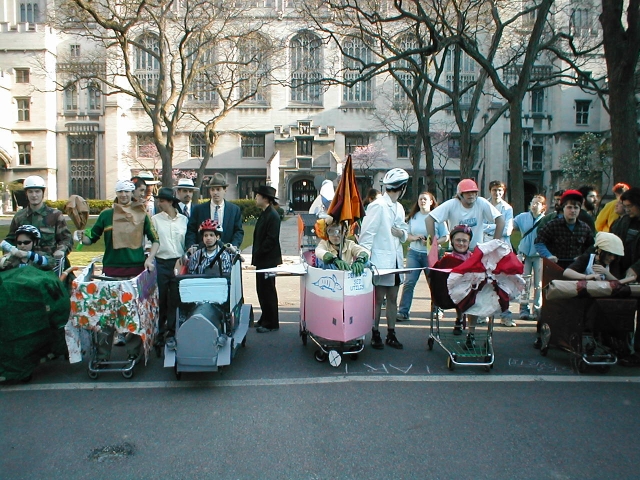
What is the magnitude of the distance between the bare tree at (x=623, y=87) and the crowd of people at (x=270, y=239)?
1.50m

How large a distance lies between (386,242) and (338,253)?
29.8 inches

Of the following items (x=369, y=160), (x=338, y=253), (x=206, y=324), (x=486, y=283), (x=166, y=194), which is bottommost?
(x=206, y=324)

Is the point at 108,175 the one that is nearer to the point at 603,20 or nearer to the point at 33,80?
the point at 33,80

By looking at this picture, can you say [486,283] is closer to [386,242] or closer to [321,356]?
[386,242]

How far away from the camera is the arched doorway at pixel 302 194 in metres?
48.7

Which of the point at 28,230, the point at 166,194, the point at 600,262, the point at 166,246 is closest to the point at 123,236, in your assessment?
the point at 166,246

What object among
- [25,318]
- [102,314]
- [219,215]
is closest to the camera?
[25,318]

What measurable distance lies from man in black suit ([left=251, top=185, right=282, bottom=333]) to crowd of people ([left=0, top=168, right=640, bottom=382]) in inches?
0.6

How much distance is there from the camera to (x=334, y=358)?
20.2 feet

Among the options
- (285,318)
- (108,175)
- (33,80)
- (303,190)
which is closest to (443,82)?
(303,190)

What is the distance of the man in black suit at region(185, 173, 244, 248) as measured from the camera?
746 centimetres

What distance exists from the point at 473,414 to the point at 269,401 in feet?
6.06

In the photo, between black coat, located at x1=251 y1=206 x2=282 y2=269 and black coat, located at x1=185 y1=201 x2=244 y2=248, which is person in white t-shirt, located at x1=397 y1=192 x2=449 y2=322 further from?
black coat, located at x1=185 y1=201 x2=244 y2=248

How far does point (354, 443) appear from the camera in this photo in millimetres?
4312
